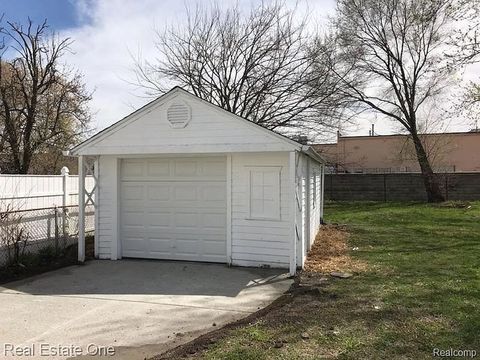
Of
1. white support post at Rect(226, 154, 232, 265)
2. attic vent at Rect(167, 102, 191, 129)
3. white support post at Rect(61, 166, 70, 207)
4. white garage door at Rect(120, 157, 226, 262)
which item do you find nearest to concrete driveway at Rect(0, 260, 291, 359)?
white support post at Rect(226, 154, 232, 265)

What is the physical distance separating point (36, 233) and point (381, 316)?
7.09 metres

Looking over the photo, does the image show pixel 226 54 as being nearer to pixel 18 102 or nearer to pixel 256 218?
pixel 18 102

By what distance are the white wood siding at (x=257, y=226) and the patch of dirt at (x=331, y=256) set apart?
730 mm

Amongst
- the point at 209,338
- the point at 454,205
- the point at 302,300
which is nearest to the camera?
the point at 209,338

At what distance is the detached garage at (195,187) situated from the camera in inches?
328

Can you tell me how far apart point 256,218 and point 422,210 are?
12.9 metres

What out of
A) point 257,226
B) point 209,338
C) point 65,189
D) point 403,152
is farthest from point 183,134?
point 403,152

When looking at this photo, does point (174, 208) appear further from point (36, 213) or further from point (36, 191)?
point (36, 191)

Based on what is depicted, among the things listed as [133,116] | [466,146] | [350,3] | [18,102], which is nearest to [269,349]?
[133,116]

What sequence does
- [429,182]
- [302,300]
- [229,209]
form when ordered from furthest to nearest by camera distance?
[429,182]
[229,209]
[302,300]

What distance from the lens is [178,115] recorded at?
8.62 meters

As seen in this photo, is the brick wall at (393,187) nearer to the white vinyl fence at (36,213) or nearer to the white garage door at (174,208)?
the white vinyl fence at (36,213)

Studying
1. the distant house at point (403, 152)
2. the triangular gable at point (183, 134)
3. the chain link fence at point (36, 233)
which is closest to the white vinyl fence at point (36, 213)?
the chain link fence at point (36, 233)

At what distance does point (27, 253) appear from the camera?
8.73 m
